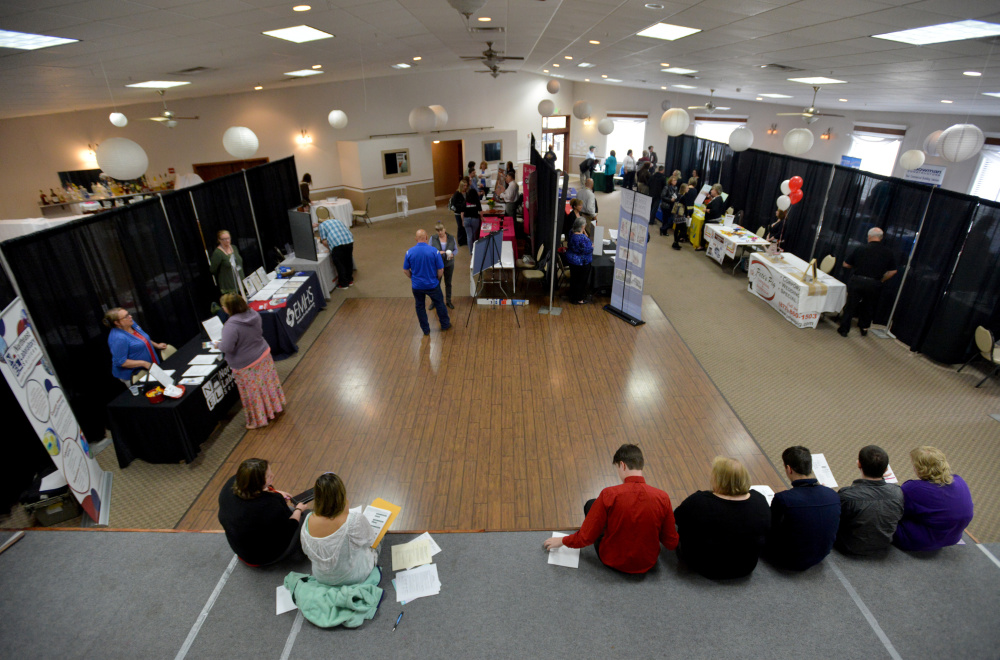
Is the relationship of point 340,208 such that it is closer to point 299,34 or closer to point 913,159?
point 299,34

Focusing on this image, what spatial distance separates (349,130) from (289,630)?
1269 centimetres

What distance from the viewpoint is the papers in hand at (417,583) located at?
2708mm

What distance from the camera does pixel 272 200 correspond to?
8258 millimetres

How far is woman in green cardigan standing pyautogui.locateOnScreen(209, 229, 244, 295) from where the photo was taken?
603 centimetres

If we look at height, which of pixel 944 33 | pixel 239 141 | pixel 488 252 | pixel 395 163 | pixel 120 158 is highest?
pixel 944 33

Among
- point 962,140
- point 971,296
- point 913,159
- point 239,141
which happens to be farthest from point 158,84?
point 913,159

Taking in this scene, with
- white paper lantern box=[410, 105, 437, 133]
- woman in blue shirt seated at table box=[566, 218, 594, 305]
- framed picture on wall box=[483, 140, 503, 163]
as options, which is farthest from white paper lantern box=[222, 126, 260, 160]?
framed picture on wall box=[483, 140, 503, 163]

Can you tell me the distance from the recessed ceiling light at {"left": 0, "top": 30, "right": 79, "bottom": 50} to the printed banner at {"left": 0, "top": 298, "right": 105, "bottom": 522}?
1.77 meters

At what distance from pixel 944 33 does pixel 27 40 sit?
646 centimetres

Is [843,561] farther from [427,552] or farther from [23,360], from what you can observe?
[23,360]

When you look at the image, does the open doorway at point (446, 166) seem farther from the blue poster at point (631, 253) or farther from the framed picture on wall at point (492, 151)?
the blue poster at point (631, 253)

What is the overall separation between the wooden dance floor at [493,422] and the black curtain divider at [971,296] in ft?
8.37

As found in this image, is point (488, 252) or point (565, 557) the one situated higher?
point (488, 252)

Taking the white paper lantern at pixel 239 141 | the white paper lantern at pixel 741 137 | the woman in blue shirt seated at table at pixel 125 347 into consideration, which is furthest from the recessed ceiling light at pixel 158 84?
the white paper lantern at pixel 741 137
